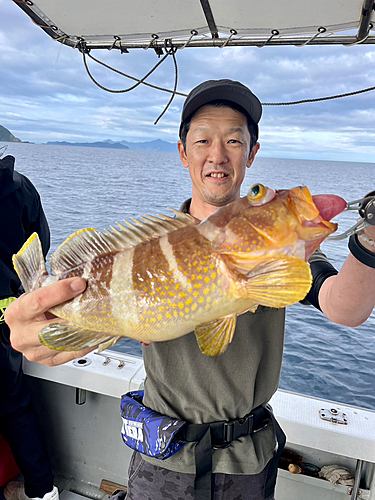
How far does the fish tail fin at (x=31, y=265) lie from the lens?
1.66m

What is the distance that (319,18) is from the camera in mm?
2734

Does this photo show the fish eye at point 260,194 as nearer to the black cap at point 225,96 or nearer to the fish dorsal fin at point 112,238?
the fish dorsal fin at point 112,238

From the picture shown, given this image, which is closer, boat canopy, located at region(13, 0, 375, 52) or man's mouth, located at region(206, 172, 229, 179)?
man's mouth, located at region(206, 172, 229, 179)

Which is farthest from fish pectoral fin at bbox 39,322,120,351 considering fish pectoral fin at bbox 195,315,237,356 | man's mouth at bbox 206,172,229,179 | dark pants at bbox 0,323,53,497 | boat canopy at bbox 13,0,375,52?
boat canopy at bbox 13,0,375,52

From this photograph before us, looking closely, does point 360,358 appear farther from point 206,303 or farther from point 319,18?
point 206,303

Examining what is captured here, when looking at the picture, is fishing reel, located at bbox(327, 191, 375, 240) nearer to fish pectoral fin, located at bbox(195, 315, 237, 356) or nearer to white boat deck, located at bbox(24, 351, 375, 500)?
fish pectoral fin, located at bbox(195, 315, 237, 356)

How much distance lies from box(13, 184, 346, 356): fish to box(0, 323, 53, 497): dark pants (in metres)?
2.05

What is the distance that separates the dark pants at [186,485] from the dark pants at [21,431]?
1.72 metres

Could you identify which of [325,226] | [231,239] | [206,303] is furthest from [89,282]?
[325,226]

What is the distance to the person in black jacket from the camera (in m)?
3.31

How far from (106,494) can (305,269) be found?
3.48 m

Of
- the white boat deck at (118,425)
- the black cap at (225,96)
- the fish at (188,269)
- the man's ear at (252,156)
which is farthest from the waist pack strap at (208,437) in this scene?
the black cap at (225,96)

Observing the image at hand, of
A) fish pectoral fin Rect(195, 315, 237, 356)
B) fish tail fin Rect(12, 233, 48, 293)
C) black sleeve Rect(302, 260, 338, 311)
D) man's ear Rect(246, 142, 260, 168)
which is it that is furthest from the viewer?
man's ear Rect(246, 142, 260, 168)

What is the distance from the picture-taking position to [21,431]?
11.2ft
